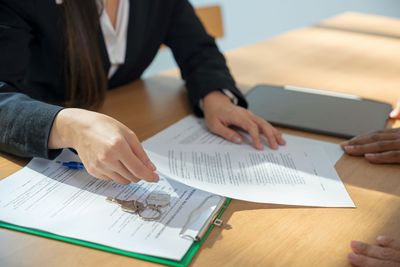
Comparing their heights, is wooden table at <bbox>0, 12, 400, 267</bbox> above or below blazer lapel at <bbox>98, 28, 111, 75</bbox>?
below

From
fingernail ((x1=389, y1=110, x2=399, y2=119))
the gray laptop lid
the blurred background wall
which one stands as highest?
the gray laptop lid

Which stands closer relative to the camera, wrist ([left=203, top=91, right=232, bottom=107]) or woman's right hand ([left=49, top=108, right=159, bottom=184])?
woman's right hand ([left=49, top=108, right=159, bottom=184])

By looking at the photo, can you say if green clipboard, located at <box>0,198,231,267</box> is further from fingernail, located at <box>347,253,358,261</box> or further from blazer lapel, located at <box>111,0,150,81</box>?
blazer lapel, located at <box>111,0,150,81</box>

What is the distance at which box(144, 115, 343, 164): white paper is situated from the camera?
960mm

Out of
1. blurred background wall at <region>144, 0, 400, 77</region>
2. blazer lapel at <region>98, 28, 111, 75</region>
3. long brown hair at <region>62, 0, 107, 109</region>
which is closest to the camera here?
long brown hair at <region>62, 0, 107, 109</region>

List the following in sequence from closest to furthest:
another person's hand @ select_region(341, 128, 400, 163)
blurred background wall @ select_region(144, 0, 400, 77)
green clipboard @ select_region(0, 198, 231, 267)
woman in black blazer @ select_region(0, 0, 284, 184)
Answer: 1. green clipboard @ select_region(0, 198, 231, 267)
2. woman in black blazer @ select_region(0, 0, 284, 184)
3. another person's hand @ select_region(341, 128, 400, 163)
4. blurred background wall @ select_region(144, 0, 400, 77)

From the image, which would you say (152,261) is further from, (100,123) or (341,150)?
(341,150)

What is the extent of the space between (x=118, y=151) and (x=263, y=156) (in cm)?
31

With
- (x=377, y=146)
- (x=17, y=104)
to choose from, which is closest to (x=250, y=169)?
(x=377, y=146)

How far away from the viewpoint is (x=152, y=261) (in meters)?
0.64

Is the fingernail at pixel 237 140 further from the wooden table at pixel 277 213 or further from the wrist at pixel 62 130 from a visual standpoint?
the wrist at pixel 62 130

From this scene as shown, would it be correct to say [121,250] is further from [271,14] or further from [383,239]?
[271,14]

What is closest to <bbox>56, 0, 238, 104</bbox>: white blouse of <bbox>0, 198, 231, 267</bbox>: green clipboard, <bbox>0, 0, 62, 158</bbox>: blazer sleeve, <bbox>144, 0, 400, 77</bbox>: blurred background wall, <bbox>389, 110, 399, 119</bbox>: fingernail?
<bbox>0, 0, 62, 158</bbox>: blazer sleeve

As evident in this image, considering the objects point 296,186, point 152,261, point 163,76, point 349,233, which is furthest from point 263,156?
point 163,76
